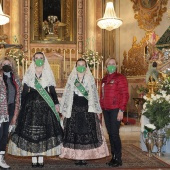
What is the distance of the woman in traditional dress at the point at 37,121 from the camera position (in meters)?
5.32

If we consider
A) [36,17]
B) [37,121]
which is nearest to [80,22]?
[36,17]

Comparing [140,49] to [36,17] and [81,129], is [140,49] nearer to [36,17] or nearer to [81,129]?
[36,17]

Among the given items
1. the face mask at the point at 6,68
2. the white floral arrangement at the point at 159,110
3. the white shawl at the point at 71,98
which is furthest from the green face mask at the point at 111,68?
the face mask at the point at 6,68

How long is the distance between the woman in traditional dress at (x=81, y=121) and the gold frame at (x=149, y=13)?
6.59 metres

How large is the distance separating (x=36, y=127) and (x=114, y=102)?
3.80 feet

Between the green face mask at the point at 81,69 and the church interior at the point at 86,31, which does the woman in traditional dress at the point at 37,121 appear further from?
the church interior at the point at 86,31

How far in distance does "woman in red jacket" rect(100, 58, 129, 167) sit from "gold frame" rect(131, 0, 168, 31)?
6.40 m

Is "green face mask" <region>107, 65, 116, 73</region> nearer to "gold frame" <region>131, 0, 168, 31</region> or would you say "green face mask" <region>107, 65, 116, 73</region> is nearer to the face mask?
the face mask

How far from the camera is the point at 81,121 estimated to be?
5.48 metres

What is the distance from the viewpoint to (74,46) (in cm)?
1284

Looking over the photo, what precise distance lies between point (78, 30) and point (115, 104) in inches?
305

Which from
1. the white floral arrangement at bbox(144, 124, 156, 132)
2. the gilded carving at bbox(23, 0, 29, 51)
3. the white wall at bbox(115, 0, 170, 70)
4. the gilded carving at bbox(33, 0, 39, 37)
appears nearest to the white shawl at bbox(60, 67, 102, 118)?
the white floral arrangement at bbox(144, 124, 156, 132)

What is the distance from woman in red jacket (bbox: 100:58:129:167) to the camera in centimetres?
544

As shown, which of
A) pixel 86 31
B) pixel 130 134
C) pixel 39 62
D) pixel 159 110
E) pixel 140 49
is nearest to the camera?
pixel 39 62
